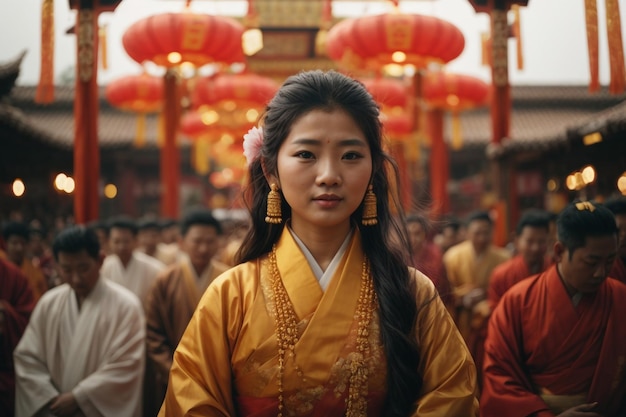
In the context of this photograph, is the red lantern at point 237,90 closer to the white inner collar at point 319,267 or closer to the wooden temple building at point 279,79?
the wooden temple building at point 279,79

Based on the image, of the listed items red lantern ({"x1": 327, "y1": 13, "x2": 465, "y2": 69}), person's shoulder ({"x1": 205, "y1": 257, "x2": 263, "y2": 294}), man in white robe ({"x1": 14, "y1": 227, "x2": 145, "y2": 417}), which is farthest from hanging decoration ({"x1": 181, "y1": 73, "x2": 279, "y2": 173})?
person's shoulder ({"x1": 205, "y1": 257, "x2": 263, "y2": 294})

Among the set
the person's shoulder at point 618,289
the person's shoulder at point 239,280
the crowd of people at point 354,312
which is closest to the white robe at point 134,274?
the crowd of people at point 354,312

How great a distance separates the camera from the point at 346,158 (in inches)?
83.7

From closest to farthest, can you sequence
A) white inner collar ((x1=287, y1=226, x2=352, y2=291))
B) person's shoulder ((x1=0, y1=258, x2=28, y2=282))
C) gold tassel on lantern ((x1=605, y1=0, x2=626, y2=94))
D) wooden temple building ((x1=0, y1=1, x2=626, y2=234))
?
white inner collar ((x1=287, y1=226, x2=352, y2=291)) < gold tassel on lantern ((x1=605, y1=0, x2=626, y2=94)) < person's shoulder ((x1=0, y1=258, x2=28, y2=282)) < wooden temple building ((x1=0, y1=1, x2=626, y2=234))

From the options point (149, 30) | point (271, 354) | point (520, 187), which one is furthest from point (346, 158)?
point (520, 187)

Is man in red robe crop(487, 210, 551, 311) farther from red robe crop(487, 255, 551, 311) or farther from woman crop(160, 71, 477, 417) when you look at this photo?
woman crop(160, 71, 477, 417)

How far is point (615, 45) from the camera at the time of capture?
4223mm

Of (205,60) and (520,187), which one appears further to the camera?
(520,187)

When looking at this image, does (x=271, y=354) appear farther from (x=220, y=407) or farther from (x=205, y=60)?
(x=205, y=60)

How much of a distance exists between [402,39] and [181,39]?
2.95 m

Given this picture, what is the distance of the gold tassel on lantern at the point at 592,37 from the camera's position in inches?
169

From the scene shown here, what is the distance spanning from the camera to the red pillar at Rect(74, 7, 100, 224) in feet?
19.5

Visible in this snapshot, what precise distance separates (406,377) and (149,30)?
6.87 metres

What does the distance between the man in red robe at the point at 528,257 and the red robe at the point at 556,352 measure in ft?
6.02
